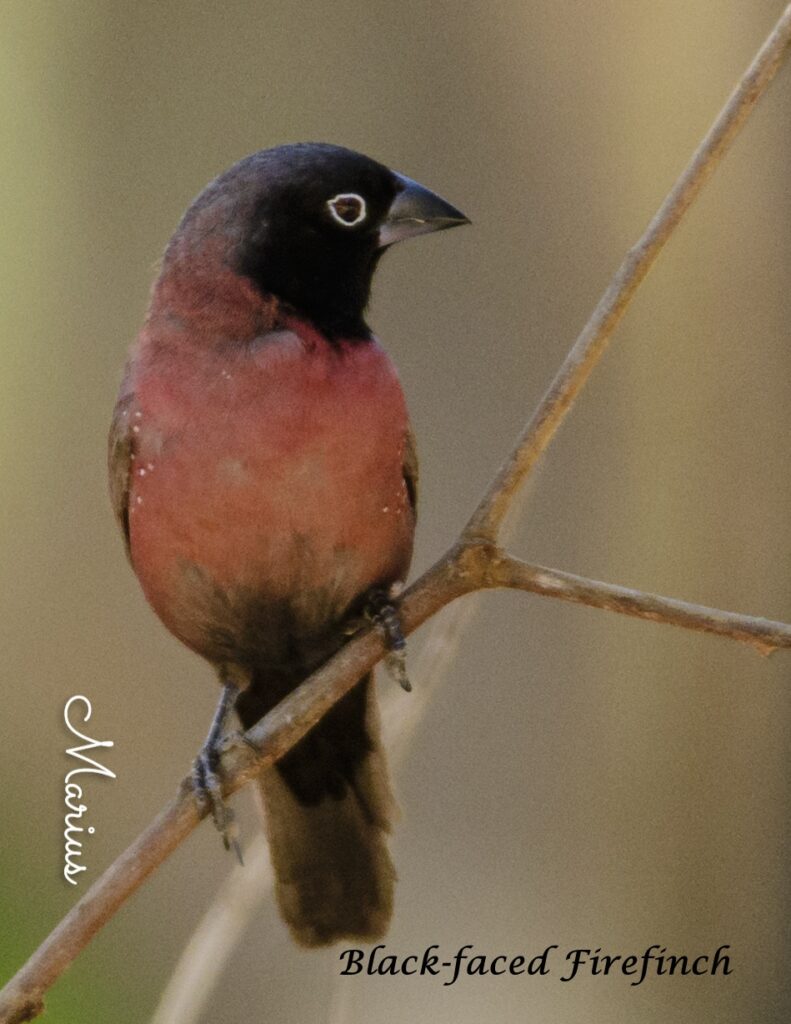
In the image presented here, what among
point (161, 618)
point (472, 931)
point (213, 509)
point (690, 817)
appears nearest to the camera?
point (213, 509)

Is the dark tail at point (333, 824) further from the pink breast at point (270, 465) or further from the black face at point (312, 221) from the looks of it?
the black face at point (312, 221)

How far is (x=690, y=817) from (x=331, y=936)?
2.57 ft

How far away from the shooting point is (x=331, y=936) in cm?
271

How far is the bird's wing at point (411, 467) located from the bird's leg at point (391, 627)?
167 mm

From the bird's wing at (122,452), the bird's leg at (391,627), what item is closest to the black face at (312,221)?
the bird's wing at (122,452)

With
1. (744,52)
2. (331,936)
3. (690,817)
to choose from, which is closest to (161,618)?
(331,936)

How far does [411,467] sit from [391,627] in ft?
1.12

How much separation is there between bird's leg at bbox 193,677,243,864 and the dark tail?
26cm

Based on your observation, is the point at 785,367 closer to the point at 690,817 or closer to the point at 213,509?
the point at 690,817

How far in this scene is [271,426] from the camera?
2311mm

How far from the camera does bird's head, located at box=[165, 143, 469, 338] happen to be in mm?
2463
